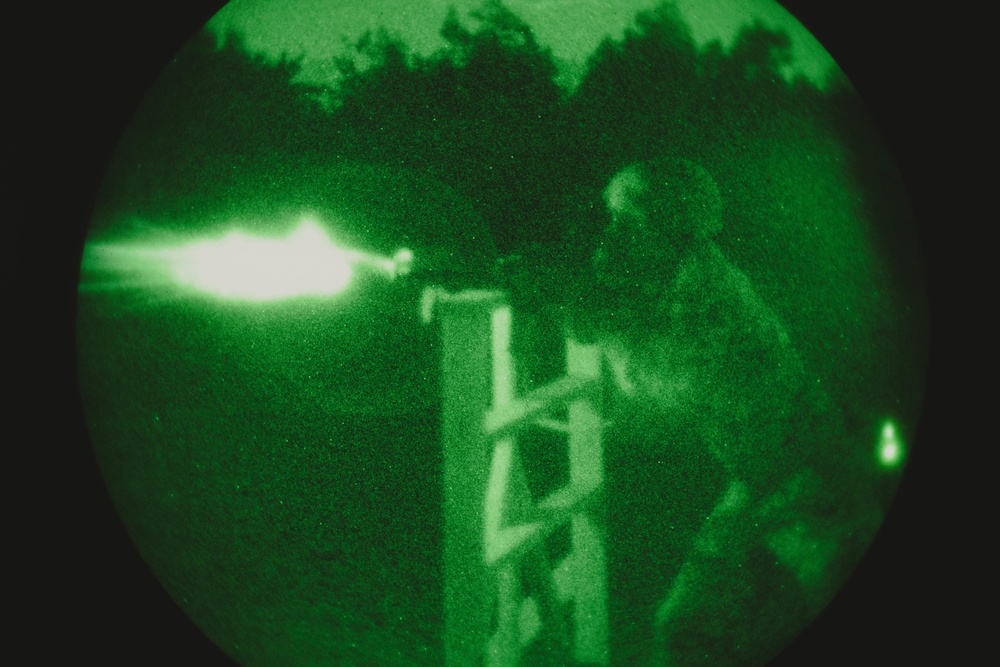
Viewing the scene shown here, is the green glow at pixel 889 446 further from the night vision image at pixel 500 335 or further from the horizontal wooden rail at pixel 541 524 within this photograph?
the horizontal wooden rail at pixel 541 524

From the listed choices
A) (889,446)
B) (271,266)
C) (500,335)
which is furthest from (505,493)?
(889,446)

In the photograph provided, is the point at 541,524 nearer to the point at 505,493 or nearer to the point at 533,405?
the point at 505,493

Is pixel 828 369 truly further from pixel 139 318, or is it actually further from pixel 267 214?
pixel 139 318

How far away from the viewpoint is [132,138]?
3.96 feet

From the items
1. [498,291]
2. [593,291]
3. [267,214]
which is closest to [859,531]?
[593,291]

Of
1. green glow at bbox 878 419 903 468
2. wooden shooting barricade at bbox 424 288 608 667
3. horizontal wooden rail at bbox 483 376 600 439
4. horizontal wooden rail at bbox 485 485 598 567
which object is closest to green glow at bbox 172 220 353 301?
wooden shooting barricade at bbox 424 288 608 667

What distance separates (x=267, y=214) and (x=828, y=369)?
864mm

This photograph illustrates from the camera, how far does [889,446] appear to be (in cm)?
115

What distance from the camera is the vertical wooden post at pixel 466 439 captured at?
3.02ft

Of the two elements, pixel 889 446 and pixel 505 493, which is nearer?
pixel 505 493

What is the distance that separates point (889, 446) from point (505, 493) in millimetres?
685

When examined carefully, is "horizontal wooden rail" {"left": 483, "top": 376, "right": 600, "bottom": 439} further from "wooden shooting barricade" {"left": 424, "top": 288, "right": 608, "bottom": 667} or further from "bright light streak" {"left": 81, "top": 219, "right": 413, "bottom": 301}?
"bright light streak" {"left": 81, "top": 219, "right": 413, "bottom": 301}

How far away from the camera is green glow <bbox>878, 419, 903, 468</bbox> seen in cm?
113

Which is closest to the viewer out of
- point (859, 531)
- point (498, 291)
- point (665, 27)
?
point (498, 291)
